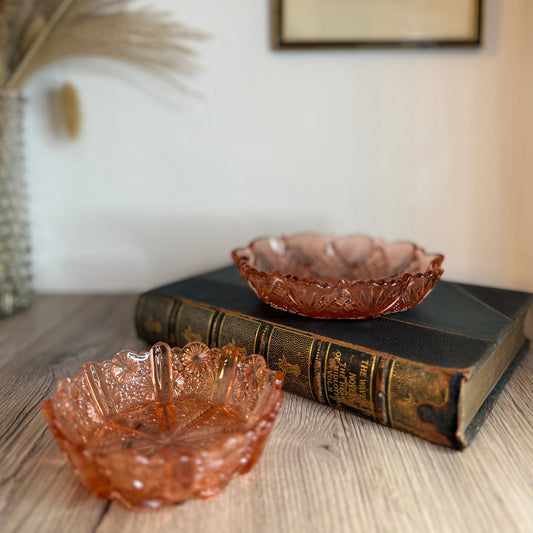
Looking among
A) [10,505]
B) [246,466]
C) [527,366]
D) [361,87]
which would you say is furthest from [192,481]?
[361,87]

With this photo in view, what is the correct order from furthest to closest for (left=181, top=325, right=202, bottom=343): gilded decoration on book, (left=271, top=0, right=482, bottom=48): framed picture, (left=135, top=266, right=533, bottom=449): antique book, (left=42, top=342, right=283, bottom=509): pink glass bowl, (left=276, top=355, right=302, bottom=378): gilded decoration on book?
(left=271, top=0, right=482, bottom=48): framed picture → (left=181, top=325, right=202, bottom=343): gilded decoration on book → (left=276, top=355, right=302, bottom=378): gilded decoration on book → (left=135, top=266, right=533, bottom=449): antique book → (left=42, top=342, right=283, bottom=509): pink glass bowl

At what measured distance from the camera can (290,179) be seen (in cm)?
108

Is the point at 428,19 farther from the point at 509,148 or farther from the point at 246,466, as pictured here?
the point at 246,466

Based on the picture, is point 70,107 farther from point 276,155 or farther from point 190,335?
point 190,335

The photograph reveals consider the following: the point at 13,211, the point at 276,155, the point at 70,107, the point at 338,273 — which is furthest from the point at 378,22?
the point at 13,211

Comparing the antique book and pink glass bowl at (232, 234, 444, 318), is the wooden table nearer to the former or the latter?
the antique book

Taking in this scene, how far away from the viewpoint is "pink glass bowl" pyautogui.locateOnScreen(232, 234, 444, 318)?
2.17 feet

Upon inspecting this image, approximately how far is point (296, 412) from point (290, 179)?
0.56 m

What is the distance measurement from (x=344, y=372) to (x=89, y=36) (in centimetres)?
77

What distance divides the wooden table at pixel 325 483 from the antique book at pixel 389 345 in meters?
0.03

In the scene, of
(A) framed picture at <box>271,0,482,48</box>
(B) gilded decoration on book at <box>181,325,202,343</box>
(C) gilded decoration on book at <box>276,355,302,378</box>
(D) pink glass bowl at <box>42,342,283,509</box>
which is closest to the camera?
(D) pink glass bowl at <box>42,342,283,509</box>

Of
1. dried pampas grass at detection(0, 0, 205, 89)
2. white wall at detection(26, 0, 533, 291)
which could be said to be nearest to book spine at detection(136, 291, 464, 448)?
white wall at detection(26, 0, 533, 291)

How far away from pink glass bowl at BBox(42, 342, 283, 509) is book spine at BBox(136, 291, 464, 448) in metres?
0.07

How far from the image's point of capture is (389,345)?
0.61 metres
